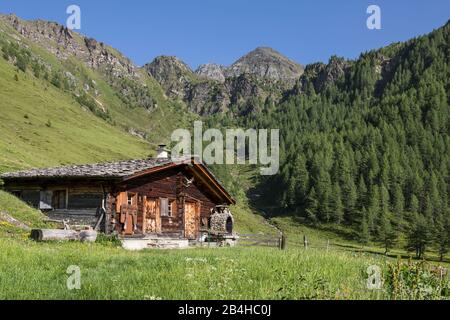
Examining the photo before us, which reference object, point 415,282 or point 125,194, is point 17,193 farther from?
point 415,282

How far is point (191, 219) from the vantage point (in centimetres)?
3853

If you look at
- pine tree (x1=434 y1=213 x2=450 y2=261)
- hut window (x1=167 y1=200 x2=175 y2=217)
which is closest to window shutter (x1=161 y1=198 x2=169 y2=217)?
hut window (x1=167 y1=200 x2=175 y2=217)

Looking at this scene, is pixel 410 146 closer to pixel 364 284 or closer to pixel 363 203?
pixel 363 203

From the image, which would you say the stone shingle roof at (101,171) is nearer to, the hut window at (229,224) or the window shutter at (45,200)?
the window shutter at (45,200)

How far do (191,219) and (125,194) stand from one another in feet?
28.0

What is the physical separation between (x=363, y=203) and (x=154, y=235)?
119487mm

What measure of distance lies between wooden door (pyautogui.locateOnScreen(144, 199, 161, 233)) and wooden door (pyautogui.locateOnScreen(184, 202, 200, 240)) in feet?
11.7

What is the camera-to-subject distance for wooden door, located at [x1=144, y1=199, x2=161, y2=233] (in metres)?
33.1

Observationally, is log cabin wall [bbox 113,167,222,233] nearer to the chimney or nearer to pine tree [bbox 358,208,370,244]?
the chimney

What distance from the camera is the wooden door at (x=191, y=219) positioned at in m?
37.5

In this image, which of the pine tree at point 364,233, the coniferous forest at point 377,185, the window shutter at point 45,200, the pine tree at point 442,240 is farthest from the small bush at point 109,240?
the pine tree at point 364,233
